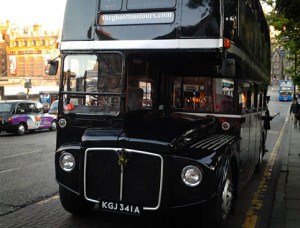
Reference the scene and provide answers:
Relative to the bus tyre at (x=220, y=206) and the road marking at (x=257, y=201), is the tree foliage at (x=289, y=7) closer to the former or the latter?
the road marking at (x=257, y=201)

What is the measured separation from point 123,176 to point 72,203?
1.23 metres

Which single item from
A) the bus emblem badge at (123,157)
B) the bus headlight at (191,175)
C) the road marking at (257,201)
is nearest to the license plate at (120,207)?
the bus emblem badge at (123,157)

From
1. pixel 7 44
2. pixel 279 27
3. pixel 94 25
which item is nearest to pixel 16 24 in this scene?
pixel 7 44

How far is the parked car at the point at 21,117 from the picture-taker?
66.4 feet

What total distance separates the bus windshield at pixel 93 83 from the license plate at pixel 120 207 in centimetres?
137

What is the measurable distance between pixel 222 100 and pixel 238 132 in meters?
0.53

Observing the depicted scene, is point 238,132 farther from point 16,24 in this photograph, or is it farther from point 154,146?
point 16,24

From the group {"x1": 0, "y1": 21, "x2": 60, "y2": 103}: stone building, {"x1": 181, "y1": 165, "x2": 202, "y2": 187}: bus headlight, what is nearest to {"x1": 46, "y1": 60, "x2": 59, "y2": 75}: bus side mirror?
{"x1": 181, "y1": 165, "x2": 202, "y2": 187}: bus headlight

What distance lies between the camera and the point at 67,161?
5.04 m

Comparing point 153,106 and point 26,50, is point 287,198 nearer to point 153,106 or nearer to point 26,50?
point 153,106

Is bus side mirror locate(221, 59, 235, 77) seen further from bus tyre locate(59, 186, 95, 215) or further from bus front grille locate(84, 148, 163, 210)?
bus tyre locate(59, 186, 95, 215)

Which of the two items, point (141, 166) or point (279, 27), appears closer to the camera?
point (141, 166)

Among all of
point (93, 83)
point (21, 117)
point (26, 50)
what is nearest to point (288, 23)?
point (93, 83)

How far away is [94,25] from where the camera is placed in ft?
19.5
